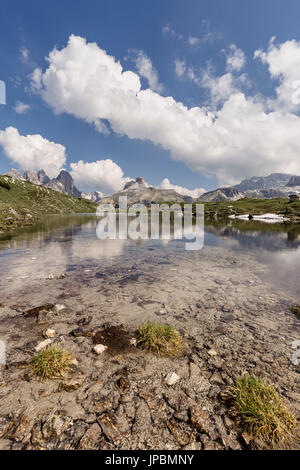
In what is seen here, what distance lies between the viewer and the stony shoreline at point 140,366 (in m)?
4.25

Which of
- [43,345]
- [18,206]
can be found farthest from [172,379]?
[18,206]

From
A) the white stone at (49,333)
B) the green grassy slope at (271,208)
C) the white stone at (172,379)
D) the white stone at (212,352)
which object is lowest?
the white stone at (212,352)

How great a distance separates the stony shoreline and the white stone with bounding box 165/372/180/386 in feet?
0.35

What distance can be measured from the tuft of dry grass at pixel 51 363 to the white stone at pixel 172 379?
3.22 meters

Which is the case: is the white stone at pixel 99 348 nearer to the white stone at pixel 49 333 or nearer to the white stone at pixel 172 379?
the white stone at pixel 49 333

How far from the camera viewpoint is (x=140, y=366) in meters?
6.30

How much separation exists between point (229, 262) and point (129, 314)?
13883 mm

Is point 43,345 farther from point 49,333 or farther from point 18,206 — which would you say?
point 18,206

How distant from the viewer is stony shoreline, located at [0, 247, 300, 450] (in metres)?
4.25

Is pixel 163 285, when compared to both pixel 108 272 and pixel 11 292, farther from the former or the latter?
pixel 11 292

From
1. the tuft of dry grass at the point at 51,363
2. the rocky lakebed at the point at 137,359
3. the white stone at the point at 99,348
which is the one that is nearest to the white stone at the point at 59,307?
the rocky lakebed at the point at 137,359

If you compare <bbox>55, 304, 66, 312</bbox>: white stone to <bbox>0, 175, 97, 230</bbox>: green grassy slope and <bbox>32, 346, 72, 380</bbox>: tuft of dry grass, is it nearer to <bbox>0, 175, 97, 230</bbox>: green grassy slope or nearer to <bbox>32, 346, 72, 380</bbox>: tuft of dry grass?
<bbox>32, 346, 72, 380</bbox>: tuft of dry grass

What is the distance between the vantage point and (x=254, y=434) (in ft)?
13.9
